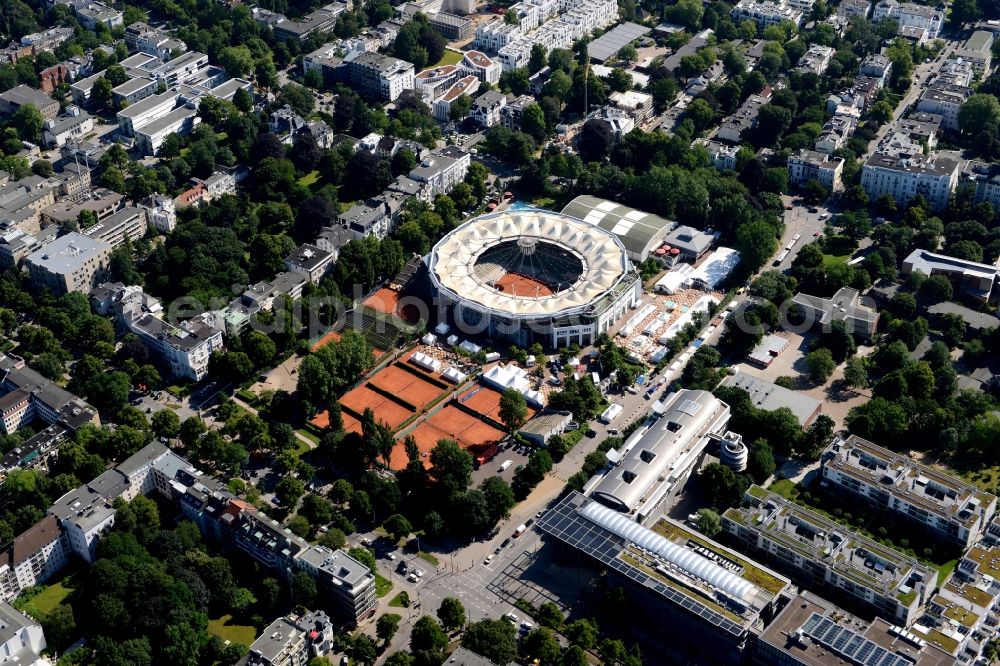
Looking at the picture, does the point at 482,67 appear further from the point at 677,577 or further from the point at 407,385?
the point at 677,577

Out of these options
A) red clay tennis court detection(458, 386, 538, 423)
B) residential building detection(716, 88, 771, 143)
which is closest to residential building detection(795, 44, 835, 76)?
residential building detection(716, 88, 771, 143)

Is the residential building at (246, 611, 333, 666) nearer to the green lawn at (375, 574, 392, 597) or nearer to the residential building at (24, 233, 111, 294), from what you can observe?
the green lawn at (375, 574, 392, 597)

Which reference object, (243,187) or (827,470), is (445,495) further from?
(243,187)

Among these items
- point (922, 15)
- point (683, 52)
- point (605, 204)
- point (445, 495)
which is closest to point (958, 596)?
point (445, 495)

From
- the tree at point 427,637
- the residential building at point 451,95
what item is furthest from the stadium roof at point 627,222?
the tree at point 427,637

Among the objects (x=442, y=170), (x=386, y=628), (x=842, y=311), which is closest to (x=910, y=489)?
(x=842, y=311)

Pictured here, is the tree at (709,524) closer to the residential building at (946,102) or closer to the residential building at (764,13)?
the residential building at (946,102)
